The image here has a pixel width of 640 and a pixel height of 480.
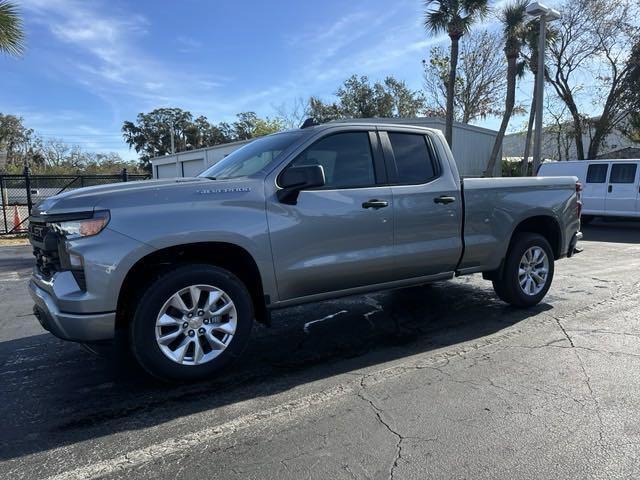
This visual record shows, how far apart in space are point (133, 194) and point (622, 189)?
1498 cm

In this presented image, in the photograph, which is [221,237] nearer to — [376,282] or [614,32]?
[376,282]

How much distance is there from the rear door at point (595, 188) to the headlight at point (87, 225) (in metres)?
15.1

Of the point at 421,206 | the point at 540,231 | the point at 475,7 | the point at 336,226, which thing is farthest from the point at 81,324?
the point at 475,7

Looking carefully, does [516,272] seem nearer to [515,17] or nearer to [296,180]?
[296,180]

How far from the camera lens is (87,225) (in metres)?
3.42

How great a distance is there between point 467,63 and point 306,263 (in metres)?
37.4

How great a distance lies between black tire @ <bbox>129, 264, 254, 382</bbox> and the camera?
3.53 metres

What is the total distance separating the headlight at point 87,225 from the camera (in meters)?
3.41

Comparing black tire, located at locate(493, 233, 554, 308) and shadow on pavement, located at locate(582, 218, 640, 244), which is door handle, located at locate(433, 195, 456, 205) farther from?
shadow on pavement, located at locate(582, 218, 640, 244)

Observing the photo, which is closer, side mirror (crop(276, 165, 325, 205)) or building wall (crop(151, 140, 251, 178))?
side mirror (crop(276, 165, 325, 205))

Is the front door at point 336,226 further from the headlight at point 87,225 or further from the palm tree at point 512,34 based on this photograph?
the palm tree at point 512,34

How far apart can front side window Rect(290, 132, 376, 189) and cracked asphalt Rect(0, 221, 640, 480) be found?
154cm

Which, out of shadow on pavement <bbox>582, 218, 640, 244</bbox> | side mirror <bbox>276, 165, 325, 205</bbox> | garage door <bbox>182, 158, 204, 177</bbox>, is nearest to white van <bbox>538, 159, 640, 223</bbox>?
shadow on pavement <bbox>582, 218, 640, 244</bbox>

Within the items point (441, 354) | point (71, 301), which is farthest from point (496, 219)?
point (71, 301)
